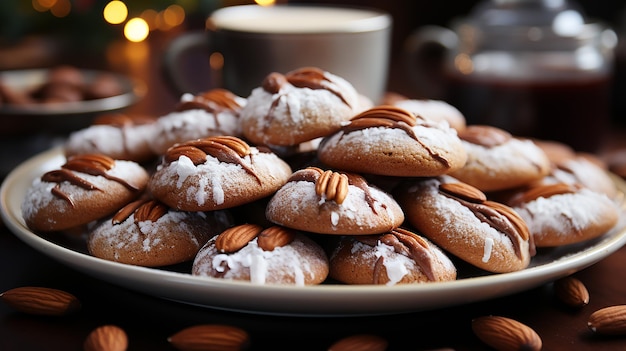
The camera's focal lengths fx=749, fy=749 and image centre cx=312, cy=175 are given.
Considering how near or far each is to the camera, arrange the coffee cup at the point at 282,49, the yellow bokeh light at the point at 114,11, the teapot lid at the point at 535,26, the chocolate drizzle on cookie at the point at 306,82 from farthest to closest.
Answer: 1. the yellow bokeh light at the point at 114,11
2. the teapot lid at the point at 535,26
3. the coffee cup at the point at 282,49
4. the chocolate drizzle on cookie at the point at 306,82

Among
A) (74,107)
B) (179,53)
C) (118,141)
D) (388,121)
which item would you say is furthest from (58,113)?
(388,121)

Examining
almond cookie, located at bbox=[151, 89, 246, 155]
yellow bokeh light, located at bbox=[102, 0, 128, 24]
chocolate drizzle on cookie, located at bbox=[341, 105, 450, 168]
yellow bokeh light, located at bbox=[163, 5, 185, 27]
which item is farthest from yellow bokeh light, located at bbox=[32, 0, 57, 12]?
chocolate drizzle on cookie, located at bbox=[341, 105, 450, 168]

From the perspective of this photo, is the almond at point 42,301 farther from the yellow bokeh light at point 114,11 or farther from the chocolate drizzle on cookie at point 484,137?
the yellow bokeh light at point 114,11

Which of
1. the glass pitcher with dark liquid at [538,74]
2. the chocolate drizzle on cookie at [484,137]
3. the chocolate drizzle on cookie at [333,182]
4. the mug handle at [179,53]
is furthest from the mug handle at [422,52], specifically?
the chocolate drizzle on cookie at [333,182]

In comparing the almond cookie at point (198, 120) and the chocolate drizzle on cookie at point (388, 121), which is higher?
the chocolate drizzle on cookie at point (388, 121)

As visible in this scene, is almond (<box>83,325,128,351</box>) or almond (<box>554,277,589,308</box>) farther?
almond (<box>554,277,589,308</box>)

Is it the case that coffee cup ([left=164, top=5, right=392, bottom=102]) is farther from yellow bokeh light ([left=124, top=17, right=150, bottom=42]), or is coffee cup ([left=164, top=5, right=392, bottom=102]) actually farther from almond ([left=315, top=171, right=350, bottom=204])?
yellow bokeh light ([left=124, top=17, right=150, bottom=42])
